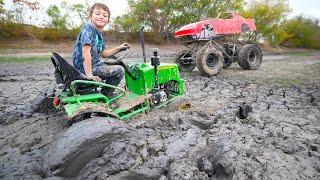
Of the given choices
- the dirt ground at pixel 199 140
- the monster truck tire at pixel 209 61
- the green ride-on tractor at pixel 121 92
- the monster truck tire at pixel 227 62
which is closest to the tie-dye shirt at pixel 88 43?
the green ride-on tractor at pixel 121 92

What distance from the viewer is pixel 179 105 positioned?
4.76 m

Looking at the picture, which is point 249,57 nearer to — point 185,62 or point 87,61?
point 185,62

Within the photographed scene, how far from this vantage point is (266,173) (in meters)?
2.83

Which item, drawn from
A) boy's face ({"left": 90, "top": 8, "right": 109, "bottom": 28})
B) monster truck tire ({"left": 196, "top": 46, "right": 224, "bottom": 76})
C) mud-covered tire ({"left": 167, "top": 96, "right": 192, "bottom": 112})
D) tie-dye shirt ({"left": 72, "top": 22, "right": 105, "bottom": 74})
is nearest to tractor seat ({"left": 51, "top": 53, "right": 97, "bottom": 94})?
tie-dye shirt ({"left": 72, "top": 22, "right": 105, "bottom": 74})

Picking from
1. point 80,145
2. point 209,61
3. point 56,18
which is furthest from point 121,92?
point 56,18

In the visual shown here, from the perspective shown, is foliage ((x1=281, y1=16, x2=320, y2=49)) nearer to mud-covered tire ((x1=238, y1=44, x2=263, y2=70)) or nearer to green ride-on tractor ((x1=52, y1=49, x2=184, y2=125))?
mud-covered tire ((x1=238, y1=44, x2=263, y2=70))

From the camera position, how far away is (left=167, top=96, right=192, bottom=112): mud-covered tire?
183 inches

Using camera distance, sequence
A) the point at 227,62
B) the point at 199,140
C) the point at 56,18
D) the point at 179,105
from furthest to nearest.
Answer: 1. the point at 56,18
2. the point at 227,62
3. the point at 179,105
4. the point at 199,140

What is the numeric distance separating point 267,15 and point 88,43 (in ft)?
73.7

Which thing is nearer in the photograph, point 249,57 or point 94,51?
point 94,51

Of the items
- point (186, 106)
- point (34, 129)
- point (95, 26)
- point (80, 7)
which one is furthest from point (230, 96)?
point (80, 7)

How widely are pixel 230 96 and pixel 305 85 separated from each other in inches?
80.8

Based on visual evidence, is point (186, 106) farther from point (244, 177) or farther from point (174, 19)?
point (174, 19)

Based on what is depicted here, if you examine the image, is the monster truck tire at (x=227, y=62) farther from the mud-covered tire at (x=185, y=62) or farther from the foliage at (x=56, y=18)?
the foliage at (x=56, y=18)
